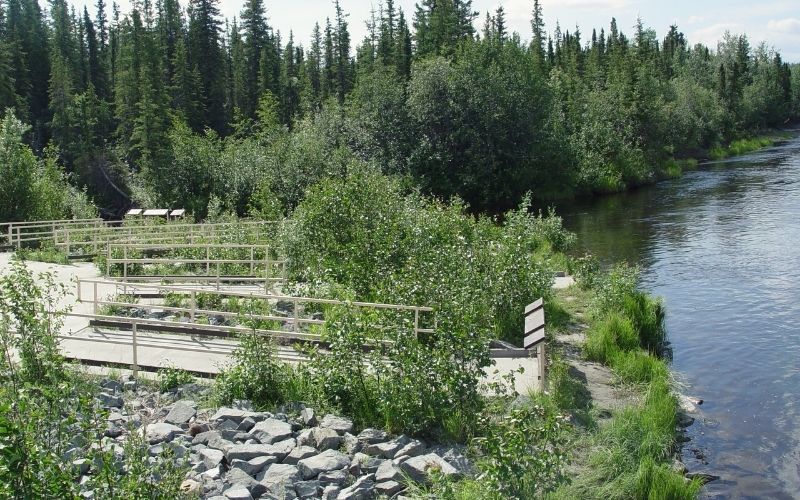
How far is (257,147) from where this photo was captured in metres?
45.2

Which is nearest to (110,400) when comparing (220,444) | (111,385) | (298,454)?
(111,385)

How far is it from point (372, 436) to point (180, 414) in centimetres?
297

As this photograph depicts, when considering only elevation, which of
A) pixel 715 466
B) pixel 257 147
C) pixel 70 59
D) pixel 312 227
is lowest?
pixel 715 466

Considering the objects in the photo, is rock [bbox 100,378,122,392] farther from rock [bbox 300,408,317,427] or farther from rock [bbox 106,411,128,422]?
rock [bbox 300,408,317,427]

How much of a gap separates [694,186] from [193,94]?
153ft

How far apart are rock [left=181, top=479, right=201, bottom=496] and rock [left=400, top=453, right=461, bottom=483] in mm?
2543

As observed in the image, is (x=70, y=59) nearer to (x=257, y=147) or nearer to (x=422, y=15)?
(x=422, y=15)

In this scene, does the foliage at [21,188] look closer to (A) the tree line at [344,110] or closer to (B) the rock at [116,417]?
(A) the tree line at [344,110]

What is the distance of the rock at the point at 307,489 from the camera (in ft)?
30.0

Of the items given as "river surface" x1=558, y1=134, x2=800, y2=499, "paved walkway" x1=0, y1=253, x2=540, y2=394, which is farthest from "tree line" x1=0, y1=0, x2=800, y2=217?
"paved walkway" x1=0, y1=253, x2=540, y2=394

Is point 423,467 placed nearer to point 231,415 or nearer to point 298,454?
point 298,454

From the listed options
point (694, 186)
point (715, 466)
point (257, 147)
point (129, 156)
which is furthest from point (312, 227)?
point (129, 156)

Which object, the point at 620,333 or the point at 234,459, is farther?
the point at 620,333

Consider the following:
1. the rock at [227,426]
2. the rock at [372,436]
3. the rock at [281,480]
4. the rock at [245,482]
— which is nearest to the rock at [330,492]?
the rock at [281,480]
